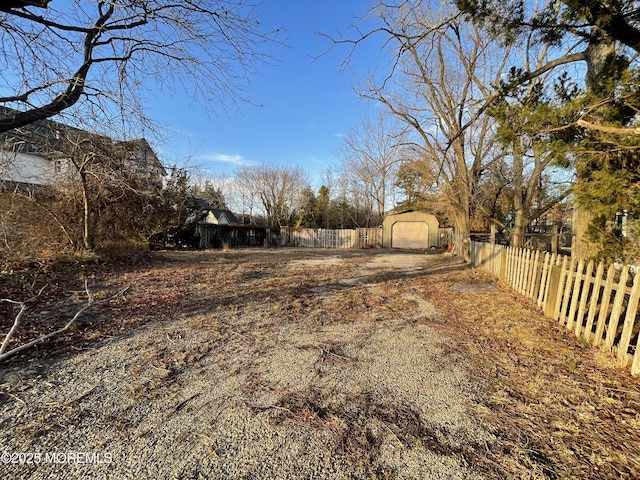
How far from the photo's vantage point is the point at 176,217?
13.4 m

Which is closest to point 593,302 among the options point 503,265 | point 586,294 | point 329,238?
point 586,294

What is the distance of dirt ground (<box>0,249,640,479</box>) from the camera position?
5.45ft

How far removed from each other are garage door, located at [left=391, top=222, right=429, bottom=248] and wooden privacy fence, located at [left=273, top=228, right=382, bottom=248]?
1223mm

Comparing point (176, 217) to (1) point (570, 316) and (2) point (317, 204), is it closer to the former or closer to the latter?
(1) point (570, 316)

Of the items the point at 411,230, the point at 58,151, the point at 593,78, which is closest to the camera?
the point at 593,78

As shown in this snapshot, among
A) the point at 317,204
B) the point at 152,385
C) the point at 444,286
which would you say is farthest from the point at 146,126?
the point at 317,204

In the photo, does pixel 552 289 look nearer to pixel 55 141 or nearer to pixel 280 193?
pixel 55 141

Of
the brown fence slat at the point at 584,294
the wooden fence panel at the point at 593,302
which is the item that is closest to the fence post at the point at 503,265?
the brown fence slat at the point at 584,294

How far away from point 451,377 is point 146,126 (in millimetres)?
5424

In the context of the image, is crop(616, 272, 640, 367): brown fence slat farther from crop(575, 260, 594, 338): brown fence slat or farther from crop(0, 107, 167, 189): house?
crop(0, 107, 167, 189): house

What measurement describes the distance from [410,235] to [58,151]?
18282 mm

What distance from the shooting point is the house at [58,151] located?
5.41m

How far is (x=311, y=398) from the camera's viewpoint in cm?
226

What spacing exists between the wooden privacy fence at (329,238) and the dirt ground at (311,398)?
17159 mm
